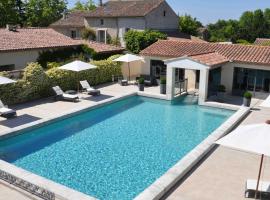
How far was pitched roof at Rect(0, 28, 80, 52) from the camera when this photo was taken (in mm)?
29359

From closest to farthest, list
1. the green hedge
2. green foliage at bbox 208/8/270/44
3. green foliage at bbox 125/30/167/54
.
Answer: the green hedge, green foliage at bbox 125/30/167/54, green foliage at bbox 208/8/270/44

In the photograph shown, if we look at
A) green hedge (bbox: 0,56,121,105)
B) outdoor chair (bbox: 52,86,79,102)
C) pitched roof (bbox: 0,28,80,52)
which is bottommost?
outdoor chair (bbox: 52,86,79,102)

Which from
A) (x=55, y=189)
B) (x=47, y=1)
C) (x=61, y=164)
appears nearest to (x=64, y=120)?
(x=61, y=164)

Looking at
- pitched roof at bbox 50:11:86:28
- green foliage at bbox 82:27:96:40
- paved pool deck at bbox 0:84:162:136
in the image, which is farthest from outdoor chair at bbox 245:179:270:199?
pitched roof at bbox 50:11:86:28

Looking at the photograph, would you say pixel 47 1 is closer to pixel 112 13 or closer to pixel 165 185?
pixel 112 13

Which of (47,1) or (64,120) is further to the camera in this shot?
(47,1)

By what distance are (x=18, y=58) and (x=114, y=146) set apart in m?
17.1

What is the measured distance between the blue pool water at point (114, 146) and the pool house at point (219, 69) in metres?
2.93

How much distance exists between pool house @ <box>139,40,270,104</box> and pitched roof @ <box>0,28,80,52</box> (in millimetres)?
10891

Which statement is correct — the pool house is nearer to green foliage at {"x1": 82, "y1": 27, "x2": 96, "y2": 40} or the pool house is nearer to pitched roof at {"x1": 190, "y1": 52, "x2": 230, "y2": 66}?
pitched roof at {"x1": 190, "y1": 52, "x2": 230, "y2": 66}

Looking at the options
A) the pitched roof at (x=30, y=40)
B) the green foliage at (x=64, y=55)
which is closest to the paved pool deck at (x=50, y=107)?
the green foliage at (x=64, y=55)

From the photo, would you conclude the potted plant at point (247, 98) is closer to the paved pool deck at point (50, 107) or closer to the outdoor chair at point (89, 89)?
the paved pool deck at point (50, 107)

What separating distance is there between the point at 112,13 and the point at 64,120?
32204 millimetres

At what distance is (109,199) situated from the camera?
11922mm
